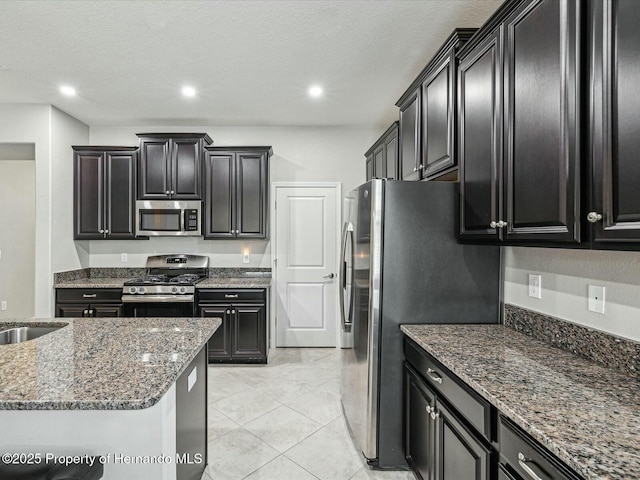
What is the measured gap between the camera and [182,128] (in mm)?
4578

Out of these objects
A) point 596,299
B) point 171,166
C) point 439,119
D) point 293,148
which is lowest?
point 596,299

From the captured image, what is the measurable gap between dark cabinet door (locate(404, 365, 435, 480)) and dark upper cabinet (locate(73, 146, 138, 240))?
3.57m

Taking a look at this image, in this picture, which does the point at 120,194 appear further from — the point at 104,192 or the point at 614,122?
the point at 614,122

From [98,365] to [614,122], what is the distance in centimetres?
199

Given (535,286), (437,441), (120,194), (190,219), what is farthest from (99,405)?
(120,194)

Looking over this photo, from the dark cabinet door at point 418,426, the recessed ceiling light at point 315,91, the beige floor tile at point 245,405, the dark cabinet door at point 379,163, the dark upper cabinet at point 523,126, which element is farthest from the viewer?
the dark cabinet door at point 379,163

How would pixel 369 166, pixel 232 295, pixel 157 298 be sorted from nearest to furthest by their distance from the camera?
1. pixel 157 298
2. pixel 232 295
3. pixel 369 166

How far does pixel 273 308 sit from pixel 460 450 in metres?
3.26

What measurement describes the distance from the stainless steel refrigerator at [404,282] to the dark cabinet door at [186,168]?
2.59 metres

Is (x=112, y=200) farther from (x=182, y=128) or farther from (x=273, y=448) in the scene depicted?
(x=273, y=448)

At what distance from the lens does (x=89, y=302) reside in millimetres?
3848

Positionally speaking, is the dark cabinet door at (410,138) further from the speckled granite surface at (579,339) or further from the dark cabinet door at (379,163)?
the speckled granite surface at (579,339)

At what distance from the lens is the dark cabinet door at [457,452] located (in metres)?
1.32

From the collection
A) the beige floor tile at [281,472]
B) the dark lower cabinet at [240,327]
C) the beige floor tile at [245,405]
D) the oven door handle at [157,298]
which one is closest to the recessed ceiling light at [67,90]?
the oven door handle at [157,298]
